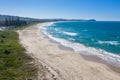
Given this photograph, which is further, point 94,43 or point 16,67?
point 94,43

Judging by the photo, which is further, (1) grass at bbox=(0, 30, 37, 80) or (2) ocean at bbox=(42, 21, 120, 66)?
(2) ocean at bbox=(42, 21, 120, 66)

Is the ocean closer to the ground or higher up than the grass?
closer to the ground

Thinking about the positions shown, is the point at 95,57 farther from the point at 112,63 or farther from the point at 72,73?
the point at 72,73

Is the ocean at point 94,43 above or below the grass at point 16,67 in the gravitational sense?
below

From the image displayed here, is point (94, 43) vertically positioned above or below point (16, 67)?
below

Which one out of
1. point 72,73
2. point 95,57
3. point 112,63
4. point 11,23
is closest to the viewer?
point 72,73

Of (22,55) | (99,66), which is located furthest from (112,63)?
Answer: (22,55)

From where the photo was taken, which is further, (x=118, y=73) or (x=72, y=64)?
(x=72, y=64)

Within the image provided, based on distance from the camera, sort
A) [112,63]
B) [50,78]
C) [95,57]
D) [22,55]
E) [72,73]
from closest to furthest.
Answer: [50,78] < [72,73] < [112,63] < [22,55] < [95,57]

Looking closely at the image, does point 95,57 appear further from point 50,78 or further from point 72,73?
point 50,78

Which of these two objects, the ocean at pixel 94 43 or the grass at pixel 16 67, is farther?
the ocean at pixel 94 43
